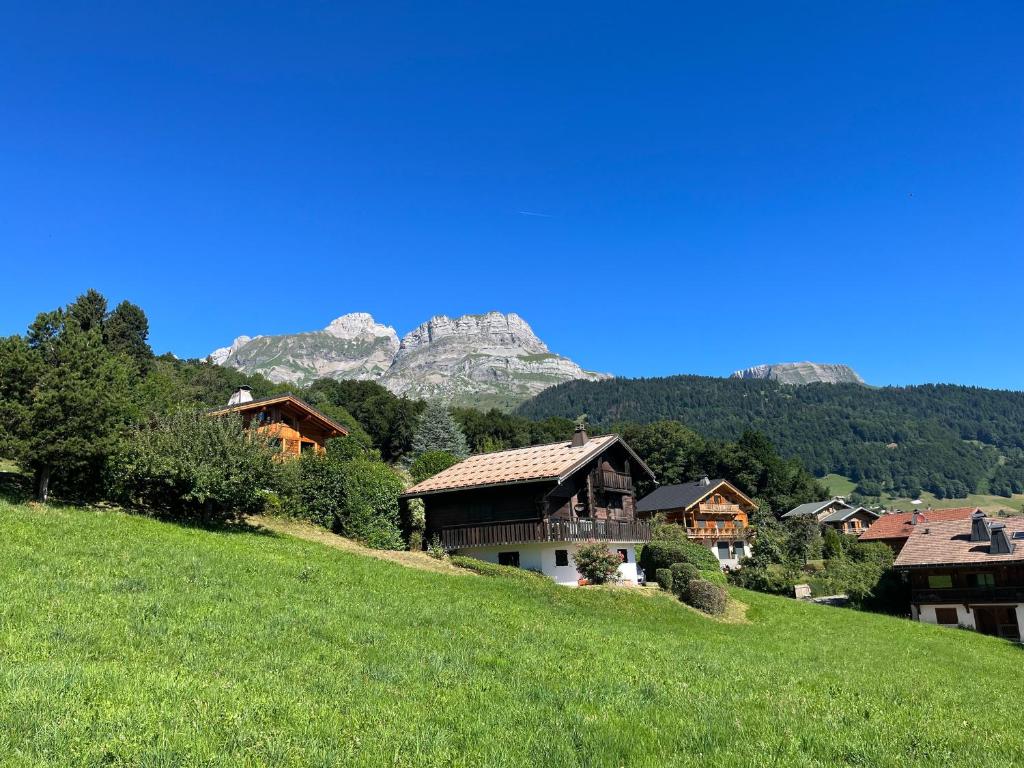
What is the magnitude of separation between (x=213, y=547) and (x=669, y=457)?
93224 millimetres

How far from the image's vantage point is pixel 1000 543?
144 feet

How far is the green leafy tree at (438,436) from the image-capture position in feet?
259

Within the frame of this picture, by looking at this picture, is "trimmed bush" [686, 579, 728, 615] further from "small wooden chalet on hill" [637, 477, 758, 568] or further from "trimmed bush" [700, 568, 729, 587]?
"small wooden chalet on hill" [637, 477, 758, 568]

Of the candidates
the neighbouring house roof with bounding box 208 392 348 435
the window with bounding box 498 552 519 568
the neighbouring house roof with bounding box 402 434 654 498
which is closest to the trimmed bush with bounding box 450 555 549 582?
the window with bounding box 498 552 519 568

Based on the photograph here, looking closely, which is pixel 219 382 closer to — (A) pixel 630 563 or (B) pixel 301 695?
(A) pixel 630 563

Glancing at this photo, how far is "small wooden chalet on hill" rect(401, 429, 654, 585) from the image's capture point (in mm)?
33562

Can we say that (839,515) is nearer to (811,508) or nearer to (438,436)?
(811,508)

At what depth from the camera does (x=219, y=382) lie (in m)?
86.8

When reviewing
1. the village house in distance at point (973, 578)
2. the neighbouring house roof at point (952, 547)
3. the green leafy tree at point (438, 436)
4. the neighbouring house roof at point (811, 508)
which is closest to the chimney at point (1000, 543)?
the village house in distance at point (973, 578)

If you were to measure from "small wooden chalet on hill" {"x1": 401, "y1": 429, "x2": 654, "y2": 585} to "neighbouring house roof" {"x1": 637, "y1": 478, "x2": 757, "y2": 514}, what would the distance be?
34.8m

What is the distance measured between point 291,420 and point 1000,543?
159ft

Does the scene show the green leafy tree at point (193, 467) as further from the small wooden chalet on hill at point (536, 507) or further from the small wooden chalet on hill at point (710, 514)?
the small wooden chalet on hill at point (710, 514)

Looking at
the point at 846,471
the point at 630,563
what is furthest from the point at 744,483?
the point at 846,471

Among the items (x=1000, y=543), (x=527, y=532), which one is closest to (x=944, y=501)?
(x=1000, y=543)
